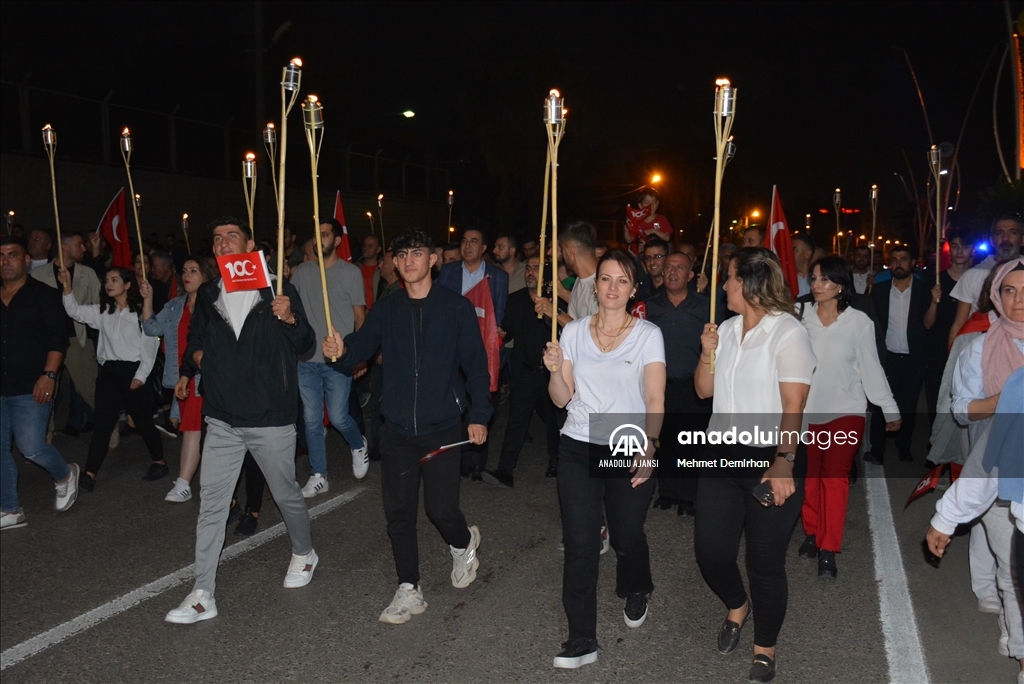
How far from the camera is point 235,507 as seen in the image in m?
6.92

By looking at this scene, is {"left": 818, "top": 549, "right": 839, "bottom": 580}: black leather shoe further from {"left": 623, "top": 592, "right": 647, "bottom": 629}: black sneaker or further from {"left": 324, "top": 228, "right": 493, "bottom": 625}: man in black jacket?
{"left": 324, "top": 228, "right": 493, "bottom": 625}: man in black jacket

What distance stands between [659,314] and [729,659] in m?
2.91

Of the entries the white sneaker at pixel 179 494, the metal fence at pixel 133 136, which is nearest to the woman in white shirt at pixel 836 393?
the white sneaker at pixel 179 494

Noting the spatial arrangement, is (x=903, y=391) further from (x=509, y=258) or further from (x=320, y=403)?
(x=320, y=403)

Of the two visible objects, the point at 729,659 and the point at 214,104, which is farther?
the point at 214,104

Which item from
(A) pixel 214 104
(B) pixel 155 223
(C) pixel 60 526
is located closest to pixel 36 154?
(B) pixel 155 223

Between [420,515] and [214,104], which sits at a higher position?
[214,104]

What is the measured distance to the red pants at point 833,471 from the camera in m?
5.55

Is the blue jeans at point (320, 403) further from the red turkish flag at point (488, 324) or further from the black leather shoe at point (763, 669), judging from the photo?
the black leather shoe at point (763, 669)

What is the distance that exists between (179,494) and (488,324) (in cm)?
287

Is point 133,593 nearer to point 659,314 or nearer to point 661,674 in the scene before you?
point 661,674

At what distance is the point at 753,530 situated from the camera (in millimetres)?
4211

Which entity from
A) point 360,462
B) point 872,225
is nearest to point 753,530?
point 360,462

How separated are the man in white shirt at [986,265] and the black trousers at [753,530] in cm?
334
